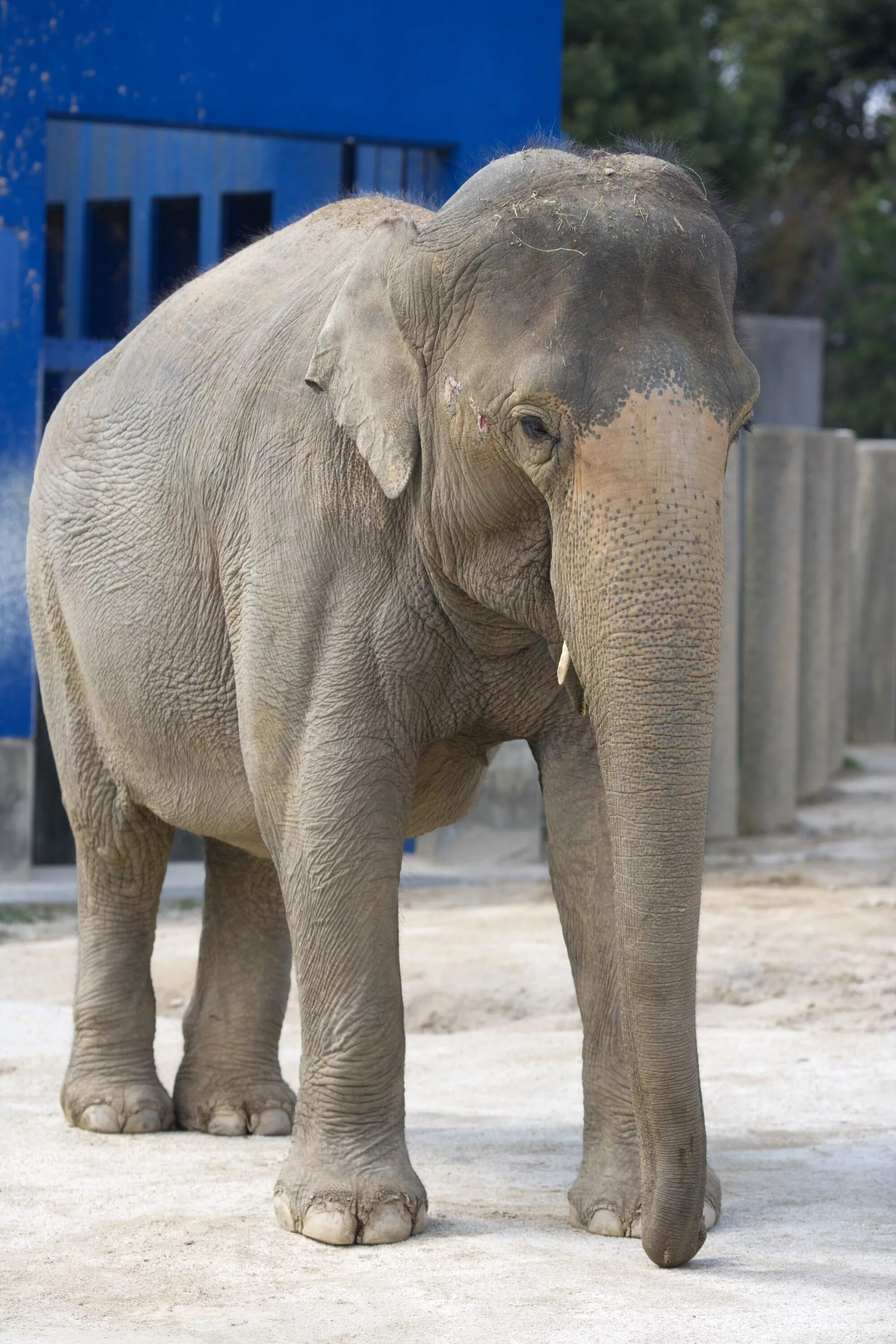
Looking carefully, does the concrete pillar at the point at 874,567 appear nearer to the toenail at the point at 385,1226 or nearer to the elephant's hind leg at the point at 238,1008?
the elephant's hind leg at the point at 238,1008

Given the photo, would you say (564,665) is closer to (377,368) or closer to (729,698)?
(377,368)

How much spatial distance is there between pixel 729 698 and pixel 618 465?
6.53 meters

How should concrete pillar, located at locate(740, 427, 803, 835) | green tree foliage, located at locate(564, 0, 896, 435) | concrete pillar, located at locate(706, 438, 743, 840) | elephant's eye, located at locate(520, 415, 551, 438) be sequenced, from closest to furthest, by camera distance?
elephant's eye, located at locate(520, 415, 551, 438)
concrete pillar, located at locate(706, 438, 743, 840)
concrete pillar, located at locate(740, 427, 803, 835)
green tree foliage, located at locate(564, 0, 896, 435)

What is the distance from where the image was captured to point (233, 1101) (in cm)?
491

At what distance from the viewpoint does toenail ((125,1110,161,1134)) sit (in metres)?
4.88

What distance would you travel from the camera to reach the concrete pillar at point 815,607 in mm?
11070

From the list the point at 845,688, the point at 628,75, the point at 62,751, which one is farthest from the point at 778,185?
the point at 62,751

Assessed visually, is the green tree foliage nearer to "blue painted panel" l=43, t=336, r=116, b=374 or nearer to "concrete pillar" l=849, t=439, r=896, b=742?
"concrete pillar" l=849, t=439, r=896, b=742

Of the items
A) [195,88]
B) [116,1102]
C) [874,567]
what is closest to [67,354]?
[195,88]

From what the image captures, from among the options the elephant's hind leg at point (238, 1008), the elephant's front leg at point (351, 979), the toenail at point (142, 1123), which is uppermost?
the elephant's front leg at point (351, 979)

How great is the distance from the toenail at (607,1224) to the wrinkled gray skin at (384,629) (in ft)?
0.06

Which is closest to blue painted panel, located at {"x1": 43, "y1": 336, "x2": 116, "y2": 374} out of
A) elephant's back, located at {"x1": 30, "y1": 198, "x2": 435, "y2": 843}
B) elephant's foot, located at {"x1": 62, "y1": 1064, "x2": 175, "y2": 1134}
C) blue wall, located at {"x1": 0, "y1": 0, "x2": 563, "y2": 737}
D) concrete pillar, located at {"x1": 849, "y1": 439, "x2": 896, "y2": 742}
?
blue wall, located at {"x1": 0, "y1": 0, "x2": 563, "y2": 737}

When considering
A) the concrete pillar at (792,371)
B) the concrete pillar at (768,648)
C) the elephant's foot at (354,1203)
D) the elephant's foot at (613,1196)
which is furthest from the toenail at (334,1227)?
the concrete pillar at (792,371)

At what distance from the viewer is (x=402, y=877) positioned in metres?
8.22
